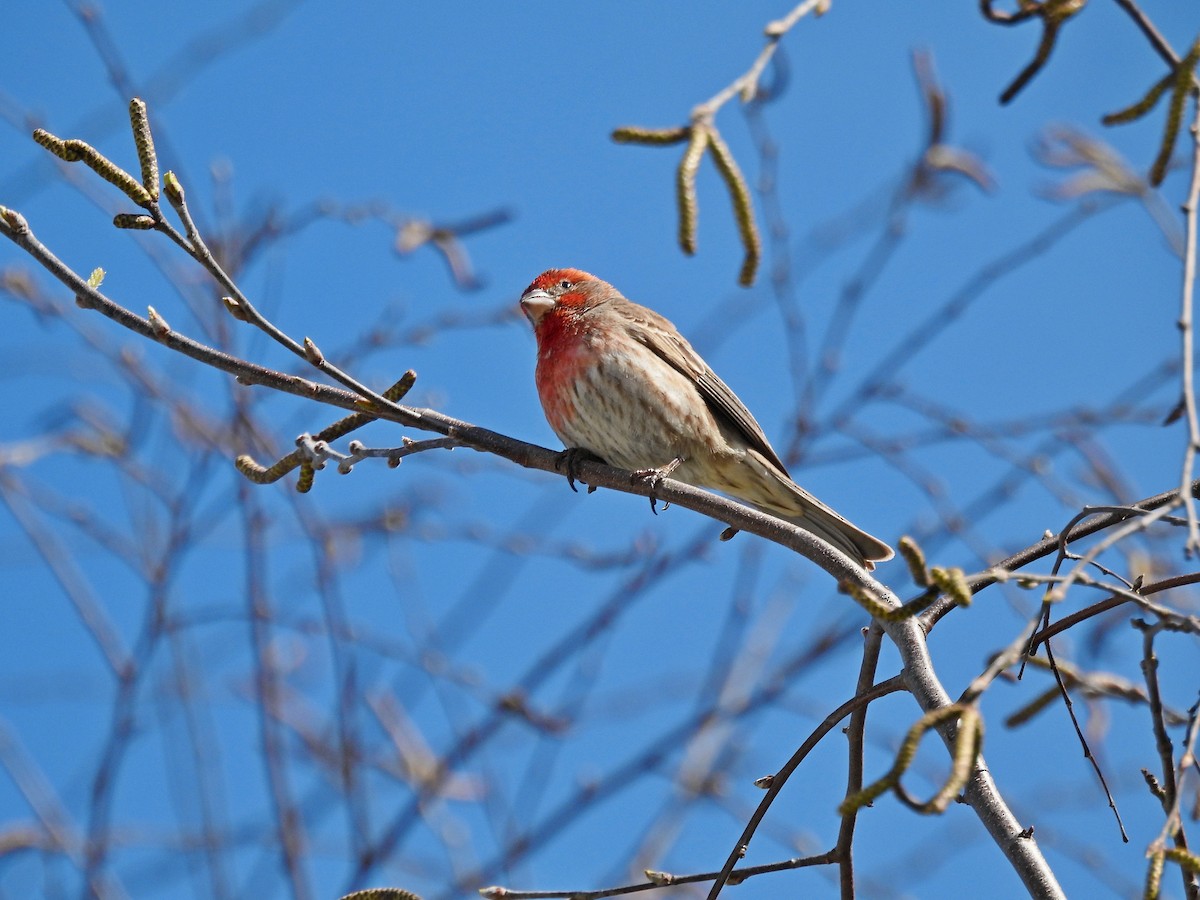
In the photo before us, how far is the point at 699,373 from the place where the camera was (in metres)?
6.74

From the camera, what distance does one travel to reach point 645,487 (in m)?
4.37

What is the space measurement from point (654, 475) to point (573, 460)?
39cm

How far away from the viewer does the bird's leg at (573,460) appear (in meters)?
4.62

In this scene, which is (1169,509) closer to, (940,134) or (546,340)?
(940,134)

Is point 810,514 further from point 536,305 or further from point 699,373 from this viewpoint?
point 536,305

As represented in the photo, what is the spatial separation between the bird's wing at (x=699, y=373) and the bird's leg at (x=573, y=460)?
70cm

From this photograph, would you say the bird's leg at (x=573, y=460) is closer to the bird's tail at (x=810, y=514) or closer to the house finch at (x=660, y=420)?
the house finch at (x=660, y=420)

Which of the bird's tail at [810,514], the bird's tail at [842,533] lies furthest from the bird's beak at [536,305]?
the bird's tail at [842,533]

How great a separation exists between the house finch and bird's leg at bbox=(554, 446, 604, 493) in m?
0.04

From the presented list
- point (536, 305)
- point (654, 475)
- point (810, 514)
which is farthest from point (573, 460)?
point (536, 305)

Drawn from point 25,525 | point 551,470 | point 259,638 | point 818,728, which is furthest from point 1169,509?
point 25,525

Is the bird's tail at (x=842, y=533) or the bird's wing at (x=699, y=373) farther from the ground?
the bird's wing at (x=699, y=373)

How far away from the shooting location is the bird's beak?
277 inches

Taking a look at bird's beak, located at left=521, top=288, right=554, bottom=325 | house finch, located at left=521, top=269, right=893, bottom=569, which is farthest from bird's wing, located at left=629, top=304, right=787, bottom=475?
bird's beak, located at left=521, top=288, right=554, bottom=325
